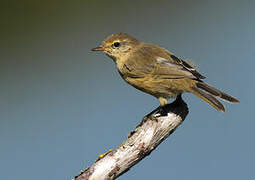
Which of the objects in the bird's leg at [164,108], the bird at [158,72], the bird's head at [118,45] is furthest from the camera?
the bird's head at [118,45]

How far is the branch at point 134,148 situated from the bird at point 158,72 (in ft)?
1.29

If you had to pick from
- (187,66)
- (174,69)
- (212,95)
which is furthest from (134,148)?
(187,66)

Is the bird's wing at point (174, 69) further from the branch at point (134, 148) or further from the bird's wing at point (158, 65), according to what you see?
the branch at point (134, 148)

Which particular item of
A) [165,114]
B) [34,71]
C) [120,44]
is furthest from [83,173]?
[34,71]

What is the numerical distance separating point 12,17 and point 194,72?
3080 mm

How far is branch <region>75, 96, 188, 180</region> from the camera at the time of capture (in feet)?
8.55

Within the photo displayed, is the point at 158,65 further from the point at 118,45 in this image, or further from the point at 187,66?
the point at 118,45

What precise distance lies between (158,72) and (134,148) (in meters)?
1.10

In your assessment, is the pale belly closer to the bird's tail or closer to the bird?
the bird

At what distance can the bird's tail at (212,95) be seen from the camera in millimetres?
3333

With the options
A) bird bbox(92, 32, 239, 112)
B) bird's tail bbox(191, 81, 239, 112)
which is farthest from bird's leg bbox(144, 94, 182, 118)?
bird's tail bbox(191, 81, 239, 112)

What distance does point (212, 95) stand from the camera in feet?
11.1

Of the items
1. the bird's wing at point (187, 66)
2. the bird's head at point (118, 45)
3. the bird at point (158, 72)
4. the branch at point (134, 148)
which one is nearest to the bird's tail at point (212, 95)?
the bird at point (158, 72)

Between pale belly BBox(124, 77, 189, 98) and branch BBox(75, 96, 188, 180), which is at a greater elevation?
pale belly BBox(124, 77, 189, 98)
